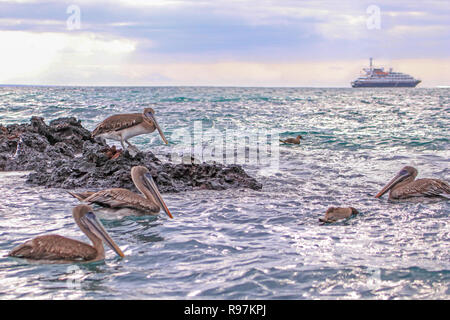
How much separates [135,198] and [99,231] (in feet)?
5.11

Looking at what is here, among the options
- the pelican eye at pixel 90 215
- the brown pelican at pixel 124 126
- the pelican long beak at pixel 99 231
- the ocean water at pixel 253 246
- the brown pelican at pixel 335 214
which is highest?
the brown pelican at pixel 124 126

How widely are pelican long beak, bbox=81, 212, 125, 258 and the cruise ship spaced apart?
5657 inches

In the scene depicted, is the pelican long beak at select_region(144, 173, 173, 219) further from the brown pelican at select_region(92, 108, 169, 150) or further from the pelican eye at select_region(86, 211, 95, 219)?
the brown pelican at select_region(92, 108, 169, 150)

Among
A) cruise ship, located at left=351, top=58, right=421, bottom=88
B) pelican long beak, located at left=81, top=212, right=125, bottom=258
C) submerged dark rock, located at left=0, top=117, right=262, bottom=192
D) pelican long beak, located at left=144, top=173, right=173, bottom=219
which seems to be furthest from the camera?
cruise ship, located at left=351, top=58, right=421, bottom=88

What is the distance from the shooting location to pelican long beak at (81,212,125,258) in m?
5.24

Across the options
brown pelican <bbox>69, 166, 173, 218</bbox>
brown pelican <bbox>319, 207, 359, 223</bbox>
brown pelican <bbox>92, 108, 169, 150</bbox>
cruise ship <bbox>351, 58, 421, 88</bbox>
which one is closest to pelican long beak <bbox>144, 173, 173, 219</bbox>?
brown pelican <bbox>69, 166, 173, 218</bbox>

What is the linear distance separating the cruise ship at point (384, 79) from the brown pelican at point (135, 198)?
14186cm

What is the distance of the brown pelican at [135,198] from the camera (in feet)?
21.9

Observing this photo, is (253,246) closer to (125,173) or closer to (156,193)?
(156,193)

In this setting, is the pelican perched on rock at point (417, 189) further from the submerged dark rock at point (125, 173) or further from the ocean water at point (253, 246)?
the submerged dark rock at point (125, 173)

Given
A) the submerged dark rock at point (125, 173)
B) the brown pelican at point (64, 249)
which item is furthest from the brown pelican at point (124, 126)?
the brown pelican at point (64, 249)

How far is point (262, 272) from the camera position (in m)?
4.87

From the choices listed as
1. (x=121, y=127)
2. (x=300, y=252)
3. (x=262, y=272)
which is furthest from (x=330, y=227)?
(x=121, y=127)
